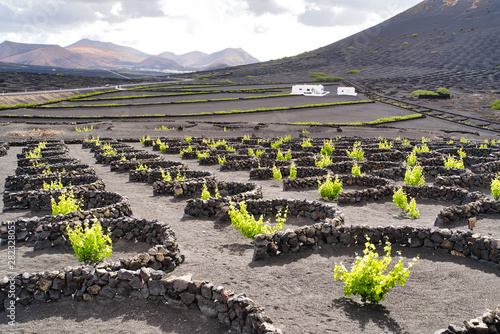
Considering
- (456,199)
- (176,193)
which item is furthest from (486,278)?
(176,193)

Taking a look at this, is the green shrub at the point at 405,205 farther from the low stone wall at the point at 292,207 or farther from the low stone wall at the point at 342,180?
the low stone wall at the point at 342,180

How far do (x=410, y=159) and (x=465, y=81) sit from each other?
285 ft

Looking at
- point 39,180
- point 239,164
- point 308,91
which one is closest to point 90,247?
point 39,180

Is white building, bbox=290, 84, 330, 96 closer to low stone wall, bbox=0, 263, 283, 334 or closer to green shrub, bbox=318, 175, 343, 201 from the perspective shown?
green shrub, bbox=318, 175, 343, 201

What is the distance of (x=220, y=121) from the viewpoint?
185ft

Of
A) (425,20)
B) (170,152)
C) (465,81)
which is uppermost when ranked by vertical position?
(425,20)

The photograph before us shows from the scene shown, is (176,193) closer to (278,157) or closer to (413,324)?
(278,157)

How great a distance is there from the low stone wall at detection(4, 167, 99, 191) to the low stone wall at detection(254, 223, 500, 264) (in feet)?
38.8

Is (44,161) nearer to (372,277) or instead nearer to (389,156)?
(389,156)

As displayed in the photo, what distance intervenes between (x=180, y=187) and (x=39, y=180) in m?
7.08

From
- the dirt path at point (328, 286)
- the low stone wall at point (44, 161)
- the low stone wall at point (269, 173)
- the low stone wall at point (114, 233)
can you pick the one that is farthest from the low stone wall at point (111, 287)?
the low stone wall at point (44, 161)

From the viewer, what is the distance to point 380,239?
35.8 ft

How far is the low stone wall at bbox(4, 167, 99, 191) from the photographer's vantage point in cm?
1853

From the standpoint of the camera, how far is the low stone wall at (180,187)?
17419 millimetres
